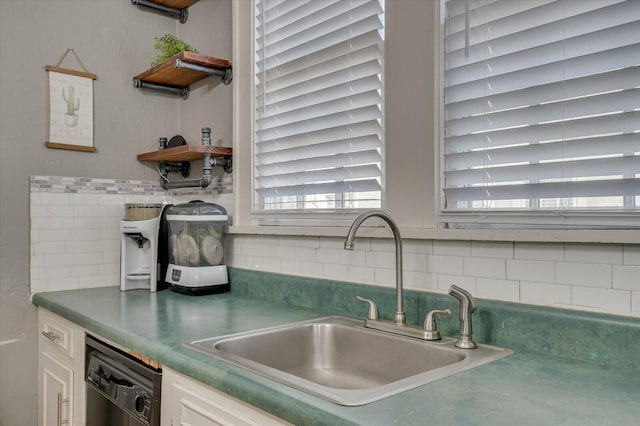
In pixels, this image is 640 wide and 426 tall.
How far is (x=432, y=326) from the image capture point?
54.0 inches

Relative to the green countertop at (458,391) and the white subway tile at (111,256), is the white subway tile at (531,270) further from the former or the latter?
the white subway tile at (111,256)

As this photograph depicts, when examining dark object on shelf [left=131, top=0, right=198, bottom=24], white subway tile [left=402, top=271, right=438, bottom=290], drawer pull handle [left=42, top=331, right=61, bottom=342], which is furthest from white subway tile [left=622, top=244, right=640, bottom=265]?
dark object on shelf [left=131, top=0, right=198, bottom=24]

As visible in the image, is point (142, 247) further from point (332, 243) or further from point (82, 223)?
point (332, 243)

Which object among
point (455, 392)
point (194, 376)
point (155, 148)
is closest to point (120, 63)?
point (155, 148)

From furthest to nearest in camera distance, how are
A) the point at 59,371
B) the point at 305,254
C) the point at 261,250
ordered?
the point at 261,250, the point at 59,371, the point at 305,254

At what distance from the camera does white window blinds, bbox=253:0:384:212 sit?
1.72 m

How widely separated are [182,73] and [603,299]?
2053mm

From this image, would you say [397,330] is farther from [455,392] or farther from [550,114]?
[550,114]

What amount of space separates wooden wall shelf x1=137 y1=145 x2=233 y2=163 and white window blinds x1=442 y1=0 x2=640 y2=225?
1.14m

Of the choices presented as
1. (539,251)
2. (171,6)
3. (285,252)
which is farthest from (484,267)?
(171,6)

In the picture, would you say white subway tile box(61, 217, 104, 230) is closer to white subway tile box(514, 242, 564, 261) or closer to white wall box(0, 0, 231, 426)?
white wall box(0, 0, 231, 426)

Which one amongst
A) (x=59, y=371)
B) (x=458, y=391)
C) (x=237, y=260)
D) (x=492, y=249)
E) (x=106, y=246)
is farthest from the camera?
(x=106, y=246)

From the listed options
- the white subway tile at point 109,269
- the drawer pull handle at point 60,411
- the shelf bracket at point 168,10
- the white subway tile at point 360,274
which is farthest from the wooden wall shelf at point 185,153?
the drawer pull handle at point 60,411

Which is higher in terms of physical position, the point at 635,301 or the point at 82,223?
the point at 82,223
